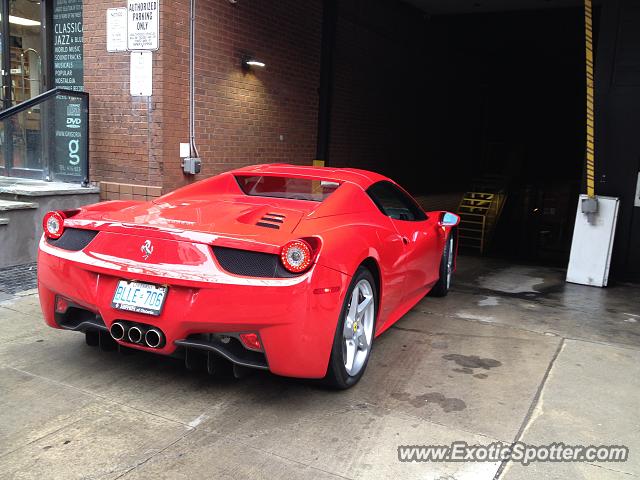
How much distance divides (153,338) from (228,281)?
23.3 inches

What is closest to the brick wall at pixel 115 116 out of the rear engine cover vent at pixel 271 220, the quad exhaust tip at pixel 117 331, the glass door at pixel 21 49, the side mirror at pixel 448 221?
the glass door at pixel 21 49

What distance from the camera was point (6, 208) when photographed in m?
6.51

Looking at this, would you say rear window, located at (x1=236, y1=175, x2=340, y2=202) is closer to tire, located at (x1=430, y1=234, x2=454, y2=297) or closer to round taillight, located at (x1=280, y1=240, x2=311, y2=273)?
round taillight, located at (x1=280, y1=240, x2=311, y2=273)

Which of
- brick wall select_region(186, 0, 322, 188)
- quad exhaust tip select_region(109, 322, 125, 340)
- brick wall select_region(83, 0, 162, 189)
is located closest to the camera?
quad exhaust tip select_region(109, 322, 125, 340)

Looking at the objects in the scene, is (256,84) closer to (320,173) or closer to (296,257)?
(320,173)

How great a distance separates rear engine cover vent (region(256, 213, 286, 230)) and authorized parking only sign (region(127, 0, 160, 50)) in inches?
173

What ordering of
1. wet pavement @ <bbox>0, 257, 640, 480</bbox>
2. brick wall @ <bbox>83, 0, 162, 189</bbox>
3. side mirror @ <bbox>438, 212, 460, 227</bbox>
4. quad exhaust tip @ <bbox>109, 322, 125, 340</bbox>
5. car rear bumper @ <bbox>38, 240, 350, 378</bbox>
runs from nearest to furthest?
wet pavement @ <bbox>0, 257, 640, 480</bbox>, car rear bumper @ <bbox>38, 240, 350, 378</bbox>, quad exhaust tip @ <bbox>109, 322, 125, 340</bbox>, side mirror @ <bbox>438, 212, 460, 227</bbox>, brick wall @ <bbox>83, 0, 162, 189</bbox>

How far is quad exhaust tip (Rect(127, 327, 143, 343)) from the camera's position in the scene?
3371mm

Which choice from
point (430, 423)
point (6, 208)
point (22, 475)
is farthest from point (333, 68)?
point (22, 475)

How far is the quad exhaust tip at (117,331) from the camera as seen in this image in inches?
134

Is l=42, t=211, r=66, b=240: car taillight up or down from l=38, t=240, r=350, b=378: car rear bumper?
up

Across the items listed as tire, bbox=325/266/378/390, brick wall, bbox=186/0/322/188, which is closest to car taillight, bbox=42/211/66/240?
tire, bbox=325/266/378/390

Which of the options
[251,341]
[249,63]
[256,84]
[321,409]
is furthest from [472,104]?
[251,341]

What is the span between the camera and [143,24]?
723 centimetres
